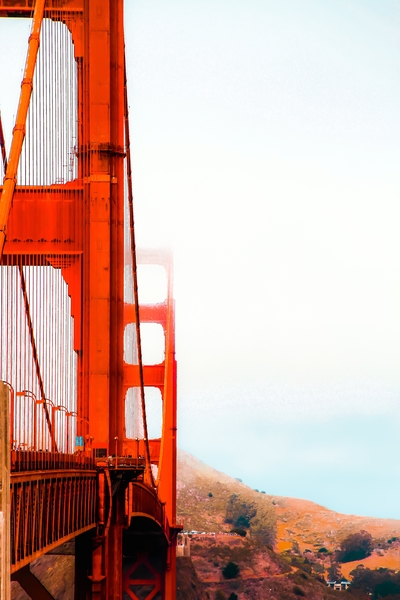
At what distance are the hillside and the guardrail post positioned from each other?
84644 mm

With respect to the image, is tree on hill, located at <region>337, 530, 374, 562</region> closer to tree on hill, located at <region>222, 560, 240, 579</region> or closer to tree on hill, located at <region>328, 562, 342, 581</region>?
tree on hill, located at <region>328, 562, 342, 581</region>

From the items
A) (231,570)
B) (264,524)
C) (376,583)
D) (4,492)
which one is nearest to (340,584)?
(376,583)

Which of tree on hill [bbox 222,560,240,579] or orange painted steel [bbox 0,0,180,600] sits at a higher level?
orange painted steel [bbox 0,0,180,600]

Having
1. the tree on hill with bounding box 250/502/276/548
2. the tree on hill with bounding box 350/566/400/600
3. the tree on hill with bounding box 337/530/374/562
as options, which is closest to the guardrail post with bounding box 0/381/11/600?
the tree on hill with bounding box 350/566/400/600

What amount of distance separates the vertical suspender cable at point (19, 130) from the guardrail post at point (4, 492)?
3522mm

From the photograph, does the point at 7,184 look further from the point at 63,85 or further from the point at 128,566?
the point at 128,566

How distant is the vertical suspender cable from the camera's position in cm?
1475

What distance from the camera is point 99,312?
24.3 m

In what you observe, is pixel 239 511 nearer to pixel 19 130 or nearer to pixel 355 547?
pixel 355 547

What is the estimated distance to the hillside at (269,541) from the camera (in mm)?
97938

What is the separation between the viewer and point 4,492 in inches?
442

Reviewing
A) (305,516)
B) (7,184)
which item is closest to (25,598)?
(7,184)

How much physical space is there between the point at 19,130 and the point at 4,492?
7.34m

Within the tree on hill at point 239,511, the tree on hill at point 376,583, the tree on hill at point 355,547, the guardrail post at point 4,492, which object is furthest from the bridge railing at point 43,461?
the tree on hill at point 239,511
